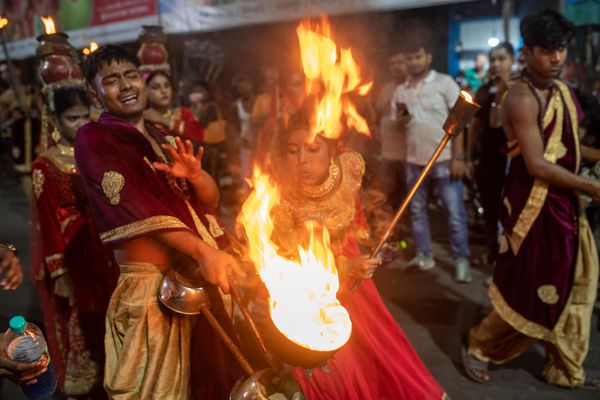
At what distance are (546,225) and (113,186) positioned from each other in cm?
256

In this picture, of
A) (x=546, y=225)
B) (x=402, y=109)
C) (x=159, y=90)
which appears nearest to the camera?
(x=546, y=225)

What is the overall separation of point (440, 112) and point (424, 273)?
1.70 metres

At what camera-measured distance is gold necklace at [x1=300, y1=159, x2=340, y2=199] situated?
3.16 meters

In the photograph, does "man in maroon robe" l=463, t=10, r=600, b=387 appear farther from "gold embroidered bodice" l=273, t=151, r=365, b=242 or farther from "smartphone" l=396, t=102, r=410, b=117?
"smartphone" l=396, t=102, r=410, b=117

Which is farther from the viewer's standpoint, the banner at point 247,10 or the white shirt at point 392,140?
the banner at point 247,10

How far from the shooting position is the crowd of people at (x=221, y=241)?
8.11 feet

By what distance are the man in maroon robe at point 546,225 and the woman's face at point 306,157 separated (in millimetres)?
1260

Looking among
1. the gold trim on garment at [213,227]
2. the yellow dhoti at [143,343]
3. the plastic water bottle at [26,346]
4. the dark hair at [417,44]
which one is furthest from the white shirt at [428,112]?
the plastic water bottle at [26,346]

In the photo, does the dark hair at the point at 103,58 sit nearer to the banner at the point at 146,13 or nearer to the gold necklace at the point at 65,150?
the gold necklace at the point at 65,150

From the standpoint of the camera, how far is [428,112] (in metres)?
5.82

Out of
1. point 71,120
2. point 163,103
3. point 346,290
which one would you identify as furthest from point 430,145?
point 71,120

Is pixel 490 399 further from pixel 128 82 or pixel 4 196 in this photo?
pixel 4 196

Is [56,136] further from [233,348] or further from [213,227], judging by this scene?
[233,348]

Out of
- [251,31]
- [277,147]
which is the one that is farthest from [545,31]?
[251,31]
